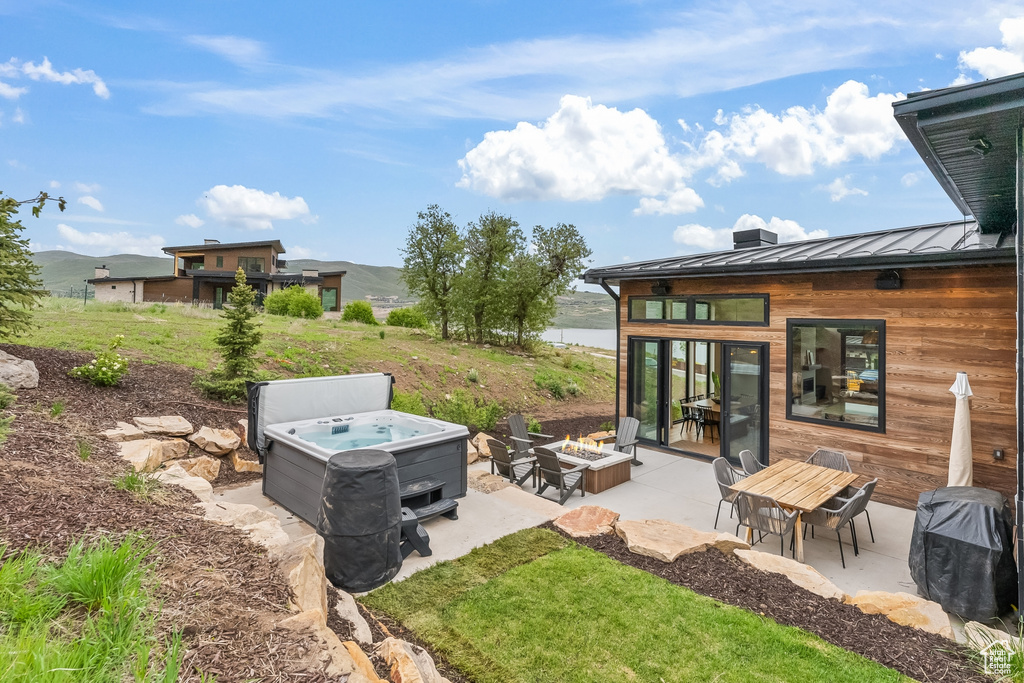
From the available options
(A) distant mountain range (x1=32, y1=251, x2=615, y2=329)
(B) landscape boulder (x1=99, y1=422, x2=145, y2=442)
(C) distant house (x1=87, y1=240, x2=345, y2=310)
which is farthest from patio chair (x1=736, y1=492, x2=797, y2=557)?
(A) distant mountain range (x1=32, y1=251, x2=615, y2=329)

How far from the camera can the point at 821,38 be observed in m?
8.06

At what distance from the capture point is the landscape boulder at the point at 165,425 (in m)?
5.98

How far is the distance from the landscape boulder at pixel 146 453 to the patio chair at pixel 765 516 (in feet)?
17.4

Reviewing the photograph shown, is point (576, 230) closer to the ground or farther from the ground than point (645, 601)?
farther from the ground

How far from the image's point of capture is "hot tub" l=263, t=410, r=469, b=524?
5.04 meters

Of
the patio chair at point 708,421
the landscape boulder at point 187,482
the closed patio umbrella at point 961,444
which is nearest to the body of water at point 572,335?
the patio chair at point 708,421

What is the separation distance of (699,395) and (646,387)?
4.45 ft

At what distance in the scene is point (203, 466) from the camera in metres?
6.01

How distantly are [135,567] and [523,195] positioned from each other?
1694 centimetres

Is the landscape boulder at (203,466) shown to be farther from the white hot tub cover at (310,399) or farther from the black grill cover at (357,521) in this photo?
the black grill cover at (357,521)

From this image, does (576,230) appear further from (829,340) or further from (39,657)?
(39,657)

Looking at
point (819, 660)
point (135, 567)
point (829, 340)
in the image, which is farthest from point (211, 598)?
point (829, 340)

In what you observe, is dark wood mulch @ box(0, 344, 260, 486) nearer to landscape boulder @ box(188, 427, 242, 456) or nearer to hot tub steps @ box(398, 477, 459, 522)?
landscape boulder @ box(188, 427, 242, 456)

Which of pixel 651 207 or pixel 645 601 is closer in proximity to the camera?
pixel 645 601
